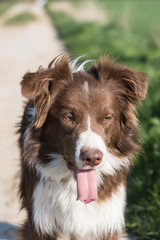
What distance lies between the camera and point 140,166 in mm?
5574

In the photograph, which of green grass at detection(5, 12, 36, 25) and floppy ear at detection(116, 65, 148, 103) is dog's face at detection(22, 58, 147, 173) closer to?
floppy ear at detection(116, 65, 148, 103)

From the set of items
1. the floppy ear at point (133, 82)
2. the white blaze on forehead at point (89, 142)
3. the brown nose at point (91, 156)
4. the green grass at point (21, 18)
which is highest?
the green grass at point (21, 18)

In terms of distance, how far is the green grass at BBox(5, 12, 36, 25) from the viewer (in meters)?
28.2

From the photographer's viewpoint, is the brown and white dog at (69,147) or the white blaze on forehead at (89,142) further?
the brown and white dog at (69,147)

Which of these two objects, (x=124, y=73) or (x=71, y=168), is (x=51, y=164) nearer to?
(x=71, y=168)

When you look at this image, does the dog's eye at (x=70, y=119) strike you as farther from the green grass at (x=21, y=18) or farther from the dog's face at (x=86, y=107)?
the green grass at (x=21, y=18)

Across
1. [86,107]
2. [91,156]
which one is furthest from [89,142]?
[86,107]

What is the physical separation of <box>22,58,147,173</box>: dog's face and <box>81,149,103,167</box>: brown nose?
8 cm

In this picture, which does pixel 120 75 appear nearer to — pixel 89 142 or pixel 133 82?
pixel 133 82

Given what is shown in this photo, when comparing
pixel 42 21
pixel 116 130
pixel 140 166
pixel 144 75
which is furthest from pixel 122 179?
pixel 42 21

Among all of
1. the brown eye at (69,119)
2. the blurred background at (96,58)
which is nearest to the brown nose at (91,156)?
the brown eye at (69,119)

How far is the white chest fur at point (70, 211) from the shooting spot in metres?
3.69

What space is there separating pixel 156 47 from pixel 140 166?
532cm

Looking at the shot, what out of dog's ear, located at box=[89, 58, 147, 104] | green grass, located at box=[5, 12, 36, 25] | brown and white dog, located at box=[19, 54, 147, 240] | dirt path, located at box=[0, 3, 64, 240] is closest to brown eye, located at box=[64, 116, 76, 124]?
brown and white dog, located at box=[19, 54, 147, 240]
